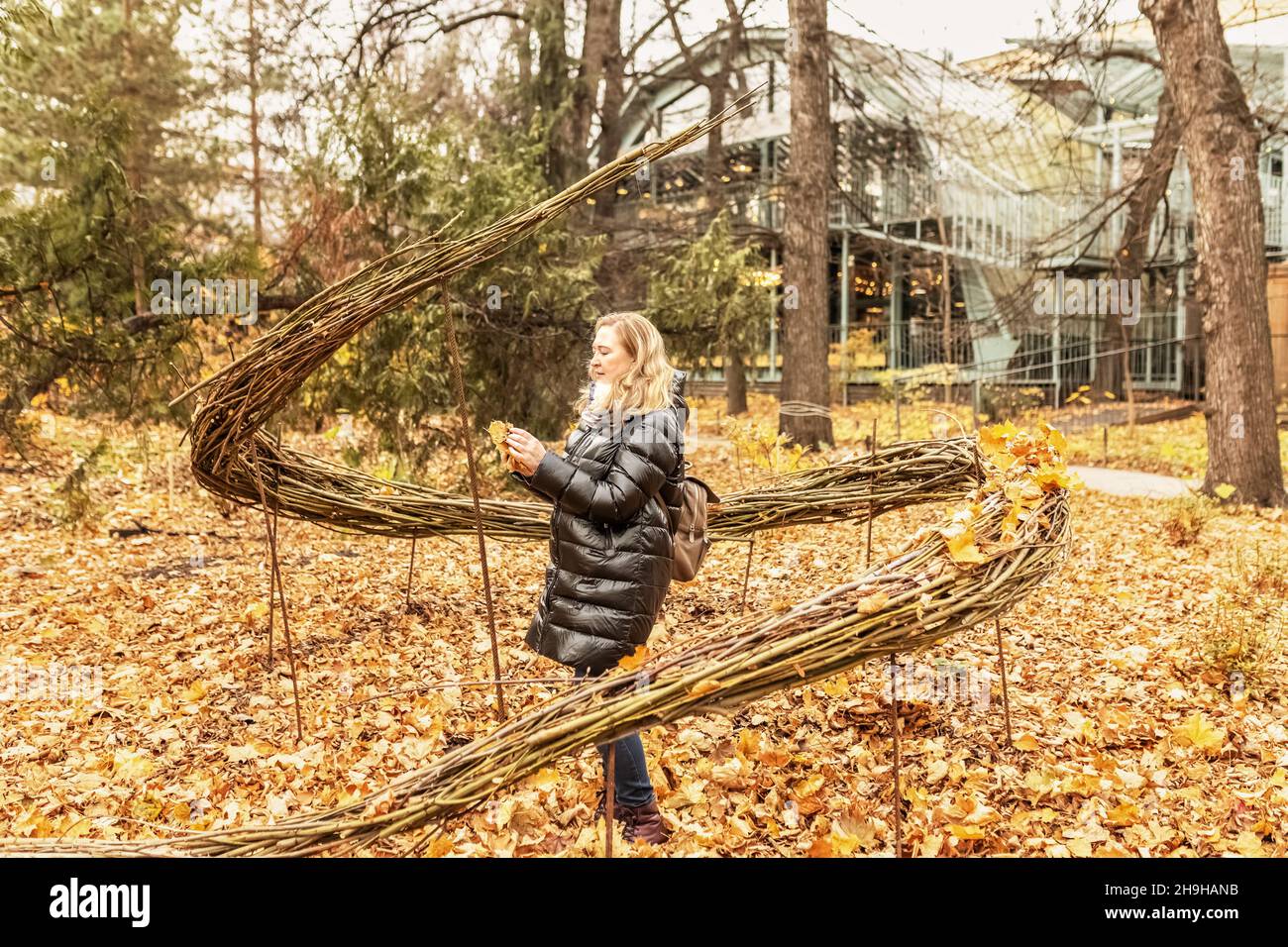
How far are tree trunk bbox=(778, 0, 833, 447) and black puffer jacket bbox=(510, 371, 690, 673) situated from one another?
7.31m

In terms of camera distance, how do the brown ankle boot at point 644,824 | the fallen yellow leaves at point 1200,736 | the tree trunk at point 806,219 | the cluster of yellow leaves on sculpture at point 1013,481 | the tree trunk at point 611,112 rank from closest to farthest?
the cluster of yellow leaves on sculpture at point 1013,481
the brown ankle boot at point 644,824
the fallen yellow leaves at point 1200,736
the tree trunk at point 806,219
the tree trunk at point 611,112

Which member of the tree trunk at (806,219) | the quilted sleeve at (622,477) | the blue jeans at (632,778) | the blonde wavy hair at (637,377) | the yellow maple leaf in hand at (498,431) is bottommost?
the blue jeans at (632,778)

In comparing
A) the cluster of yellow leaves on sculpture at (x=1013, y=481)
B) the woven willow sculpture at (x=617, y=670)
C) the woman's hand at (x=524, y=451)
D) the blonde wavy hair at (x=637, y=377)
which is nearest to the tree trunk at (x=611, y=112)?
the woven willow sculpture at (x=617, y=670)

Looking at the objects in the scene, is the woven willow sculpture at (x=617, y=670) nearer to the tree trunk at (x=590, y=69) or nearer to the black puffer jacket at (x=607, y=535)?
the black puffer jacket at (x=607, y=535)

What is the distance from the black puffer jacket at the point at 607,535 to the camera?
2.60 meters

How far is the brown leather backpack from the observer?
2.97 meters

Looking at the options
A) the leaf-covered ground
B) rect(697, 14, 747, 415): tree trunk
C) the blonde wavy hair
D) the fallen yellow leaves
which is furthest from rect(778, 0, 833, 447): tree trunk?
the blonde wavy hair

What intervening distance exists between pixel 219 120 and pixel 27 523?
330 inches

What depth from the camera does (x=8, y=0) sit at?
4.80 meters

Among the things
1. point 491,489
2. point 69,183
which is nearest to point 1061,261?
point 491,489

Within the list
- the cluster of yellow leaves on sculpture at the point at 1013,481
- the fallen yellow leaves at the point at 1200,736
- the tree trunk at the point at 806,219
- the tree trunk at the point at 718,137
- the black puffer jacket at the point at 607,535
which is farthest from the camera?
the tree trunk at the point at 718,137

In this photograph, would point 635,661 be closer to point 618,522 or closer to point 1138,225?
point 618,522

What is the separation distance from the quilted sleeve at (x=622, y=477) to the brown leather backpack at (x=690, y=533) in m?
0.31
